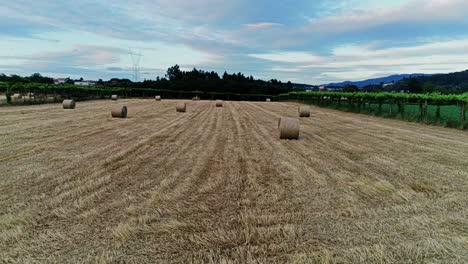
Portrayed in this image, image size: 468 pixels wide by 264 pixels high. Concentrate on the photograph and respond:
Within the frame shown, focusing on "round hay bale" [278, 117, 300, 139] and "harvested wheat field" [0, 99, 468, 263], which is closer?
"harvested wheat field" [0, 99, 468, 263]

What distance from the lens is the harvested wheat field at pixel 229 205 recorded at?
4020mm

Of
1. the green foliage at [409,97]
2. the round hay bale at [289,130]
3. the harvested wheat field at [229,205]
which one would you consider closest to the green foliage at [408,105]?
the green foliage at [409,97]

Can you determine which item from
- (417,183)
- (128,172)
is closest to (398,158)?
(417,183)

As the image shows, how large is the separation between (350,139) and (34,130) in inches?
491

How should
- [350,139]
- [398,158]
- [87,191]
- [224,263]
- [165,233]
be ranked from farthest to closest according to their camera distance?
[350,139] < [398,158] < [87,191] < [165,233] < [224,263]

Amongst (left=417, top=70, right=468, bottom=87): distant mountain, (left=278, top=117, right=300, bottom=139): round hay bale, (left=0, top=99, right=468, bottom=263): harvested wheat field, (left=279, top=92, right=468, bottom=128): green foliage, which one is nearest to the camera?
(left=0, top=99, right=468, bottom=263): harvested wheat field

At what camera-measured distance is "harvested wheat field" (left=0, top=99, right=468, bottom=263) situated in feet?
13.2

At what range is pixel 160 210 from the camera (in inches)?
203

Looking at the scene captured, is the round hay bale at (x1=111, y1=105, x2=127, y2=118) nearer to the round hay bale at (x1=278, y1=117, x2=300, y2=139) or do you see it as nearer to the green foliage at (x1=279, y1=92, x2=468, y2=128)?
the round hay bale at (x1=278, y1=117, x2=300, y2=139)

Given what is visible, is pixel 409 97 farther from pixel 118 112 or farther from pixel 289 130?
pixel 118 112

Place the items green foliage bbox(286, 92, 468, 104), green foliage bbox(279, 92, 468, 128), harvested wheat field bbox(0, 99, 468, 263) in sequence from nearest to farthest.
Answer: harvested wheat field bbox(0, 99, 468, 263), green foliage bbox(279, 92, 468, 128), green foliage bbox(286, 92, 468, 104)

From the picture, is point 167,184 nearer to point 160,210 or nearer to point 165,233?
point 160,210

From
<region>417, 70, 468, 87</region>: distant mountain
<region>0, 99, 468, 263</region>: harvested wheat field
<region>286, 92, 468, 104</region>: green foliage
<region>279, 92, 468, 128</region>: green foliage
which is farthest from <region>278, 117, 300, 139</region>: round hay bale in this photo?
<region>417, 70, 468, 87</region>: distant mountain

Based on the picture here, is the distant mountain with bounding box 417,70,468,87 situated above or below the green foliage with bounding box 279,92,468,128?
above
